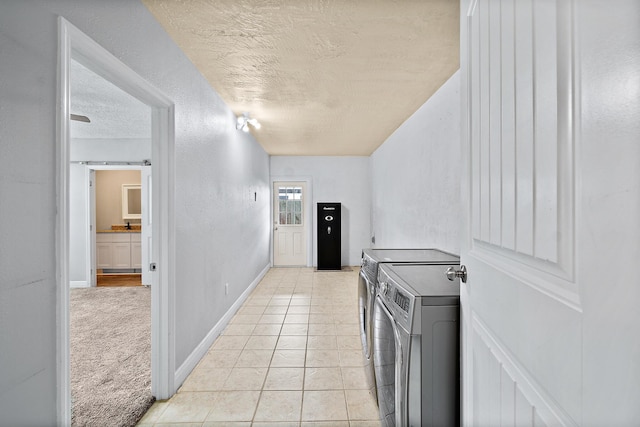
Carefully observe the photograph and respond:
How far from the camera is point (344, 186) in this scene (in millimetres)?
6559

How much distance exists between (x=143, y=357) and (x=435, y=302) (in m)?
2.46

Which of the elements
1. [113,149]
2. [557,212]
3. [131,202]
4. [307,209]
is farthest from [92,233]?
[557,212]

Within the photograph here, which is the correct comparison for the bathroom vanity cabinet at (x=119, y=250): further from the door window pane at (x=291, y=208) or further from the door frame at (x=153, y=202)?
the door frame at (x=153, y=202)

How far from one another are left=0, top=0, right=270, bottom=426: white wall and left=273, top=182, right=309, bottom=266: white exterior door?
13.2ft

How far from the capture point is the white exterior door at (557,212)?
0.45 m

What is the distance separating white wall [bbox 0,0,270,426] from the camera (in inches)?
38.0

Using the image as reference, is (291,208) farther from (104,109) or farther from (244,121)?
(104,109)

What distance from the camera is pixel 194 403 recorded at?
1.98m

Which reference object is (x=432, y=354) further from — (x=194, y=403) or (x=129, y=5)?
(x=129, y=5)

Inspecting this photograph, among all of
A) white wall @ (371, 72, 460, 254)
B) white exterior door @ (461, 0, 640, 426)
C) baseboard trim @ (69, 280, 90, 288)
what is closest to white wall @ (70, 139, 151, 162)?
baseboard trim @ (69, 280, 90, 288)

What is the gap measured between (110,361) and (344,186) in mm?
4946

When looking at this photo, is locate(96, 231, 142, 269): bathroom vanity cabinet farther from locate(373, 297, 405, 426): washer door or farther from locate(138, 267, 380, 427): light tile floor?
locate(373, 297, 405, 426): washer door

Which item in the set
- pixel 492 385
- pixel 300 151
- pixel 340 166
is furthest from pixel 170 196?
pixel 340 166

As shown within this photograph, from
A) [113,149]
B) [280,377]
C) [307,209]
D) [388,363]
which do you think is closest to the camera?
[388,363]
